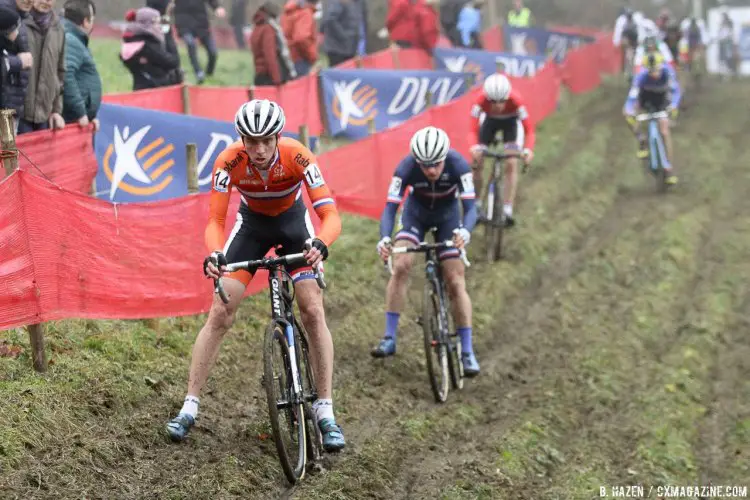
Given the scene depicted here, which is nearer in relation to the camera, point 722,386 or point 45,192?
point 45,192

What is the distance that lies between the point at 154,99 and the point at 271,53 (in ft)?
12.5

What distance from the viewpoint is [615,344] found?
11.6m

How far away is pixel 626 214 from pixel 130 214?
35.5ft

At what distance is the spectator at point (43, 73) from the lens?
30.4 ft

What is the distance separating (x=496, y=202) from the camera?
44.1 feet

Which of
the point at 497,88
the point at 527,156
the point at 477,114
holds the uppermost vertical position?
the point at 497,88

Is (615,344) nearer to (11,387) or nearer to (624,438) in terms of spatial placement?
(624,438)

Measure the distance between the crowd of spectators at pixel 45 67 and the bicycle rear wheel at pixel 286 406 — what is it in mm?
3724

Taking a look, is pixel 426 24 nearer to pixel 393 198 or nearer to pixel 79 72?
pixel 79 72

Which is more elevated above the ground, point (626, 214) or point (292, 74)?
point (292, 74)

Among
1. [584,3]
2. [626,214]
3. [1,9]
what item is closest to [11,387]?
[1,9]

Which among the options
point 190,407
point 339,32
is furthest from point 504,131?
point 190,407

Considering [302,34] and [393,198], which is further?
[302,34]

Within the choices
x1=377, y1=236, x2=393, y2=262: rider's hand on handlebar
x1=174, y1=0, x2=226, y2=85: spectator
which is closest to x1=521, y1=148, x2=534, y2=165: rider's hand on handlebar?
x1=377, y1=236, x2=393, y2=262: rider's hand on handlebar
